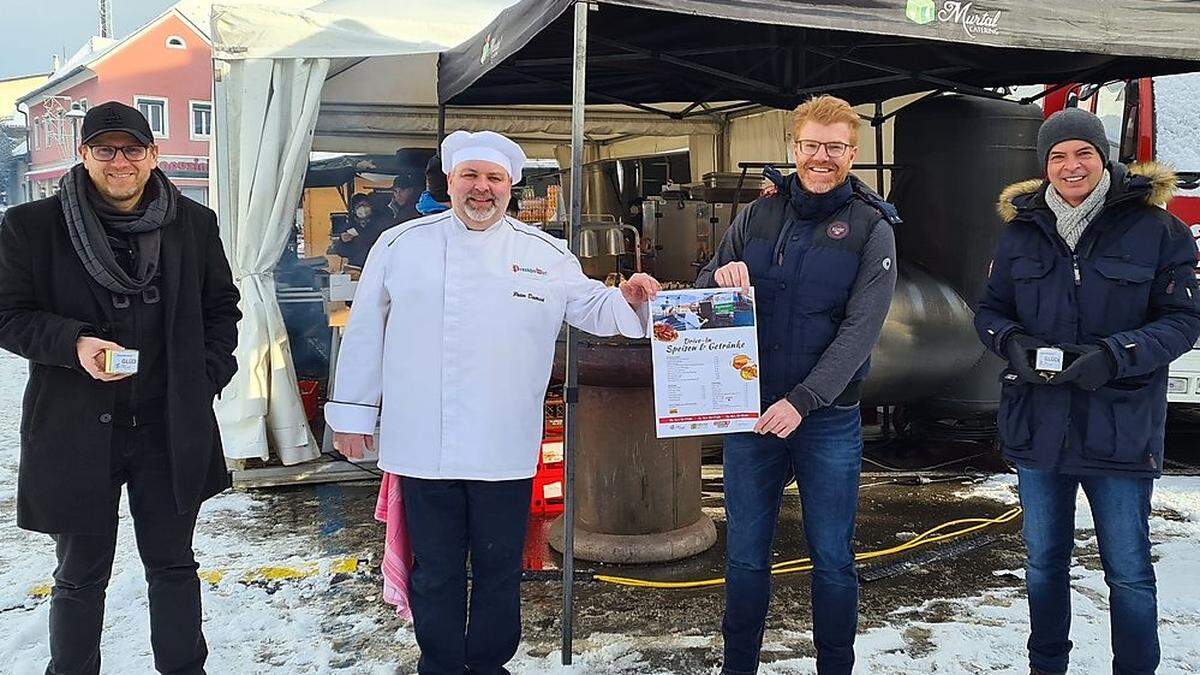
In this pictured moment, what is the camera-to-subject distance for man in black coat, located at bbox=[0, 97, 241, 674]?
8.70ft

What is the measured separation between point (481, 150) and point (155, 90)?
35860mm

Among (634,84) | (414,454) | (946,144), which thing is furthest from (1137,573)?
(634,84)

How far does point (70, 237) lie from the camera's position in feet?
8.77

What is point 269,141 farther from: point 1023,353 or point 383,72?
point 1023,353

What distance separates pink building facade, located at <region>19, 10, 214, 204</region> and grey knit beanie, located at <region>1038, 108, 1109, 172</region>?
1209 inches

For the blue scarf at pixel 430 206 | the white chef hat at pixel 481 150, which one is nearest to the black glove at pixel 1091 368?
the white chef hat at pixel 481 150

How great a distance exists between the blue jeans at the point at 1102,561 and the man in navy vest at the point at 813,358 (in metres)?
0.62

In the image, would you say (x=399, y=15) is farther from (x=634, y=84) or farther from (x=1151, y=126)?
(x=1151, y=126)

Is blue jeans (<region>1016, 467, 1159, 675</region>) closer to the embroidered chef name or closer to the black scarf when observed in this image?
the embroidered chef name

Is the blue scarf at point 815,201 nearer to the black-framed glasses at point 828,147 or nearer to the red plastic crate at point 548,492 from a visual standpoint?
the black-framed glasses at point 828,147

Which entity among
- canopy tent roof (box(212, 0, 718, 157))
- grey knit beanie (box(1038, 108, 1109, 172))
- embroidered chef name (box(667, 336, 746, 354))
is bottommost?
embroidered chef name (box(667, 336, 746, 354))

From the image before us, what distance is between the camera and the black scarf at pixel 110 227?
8.70 feet

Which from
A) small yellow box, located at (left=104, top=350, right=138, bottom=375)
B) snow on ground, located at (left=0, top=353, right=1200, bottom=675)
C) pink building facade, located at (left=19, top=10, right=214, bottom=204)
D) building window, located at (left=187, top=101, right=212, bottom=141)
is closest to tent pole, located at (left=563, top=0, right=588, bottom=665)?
snow on ground, located at (left=0, top=353, right=1200, bottom=675)

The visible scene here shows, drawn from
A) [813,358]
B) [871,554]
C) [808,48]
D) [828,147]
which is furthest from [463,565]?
[808,48]
